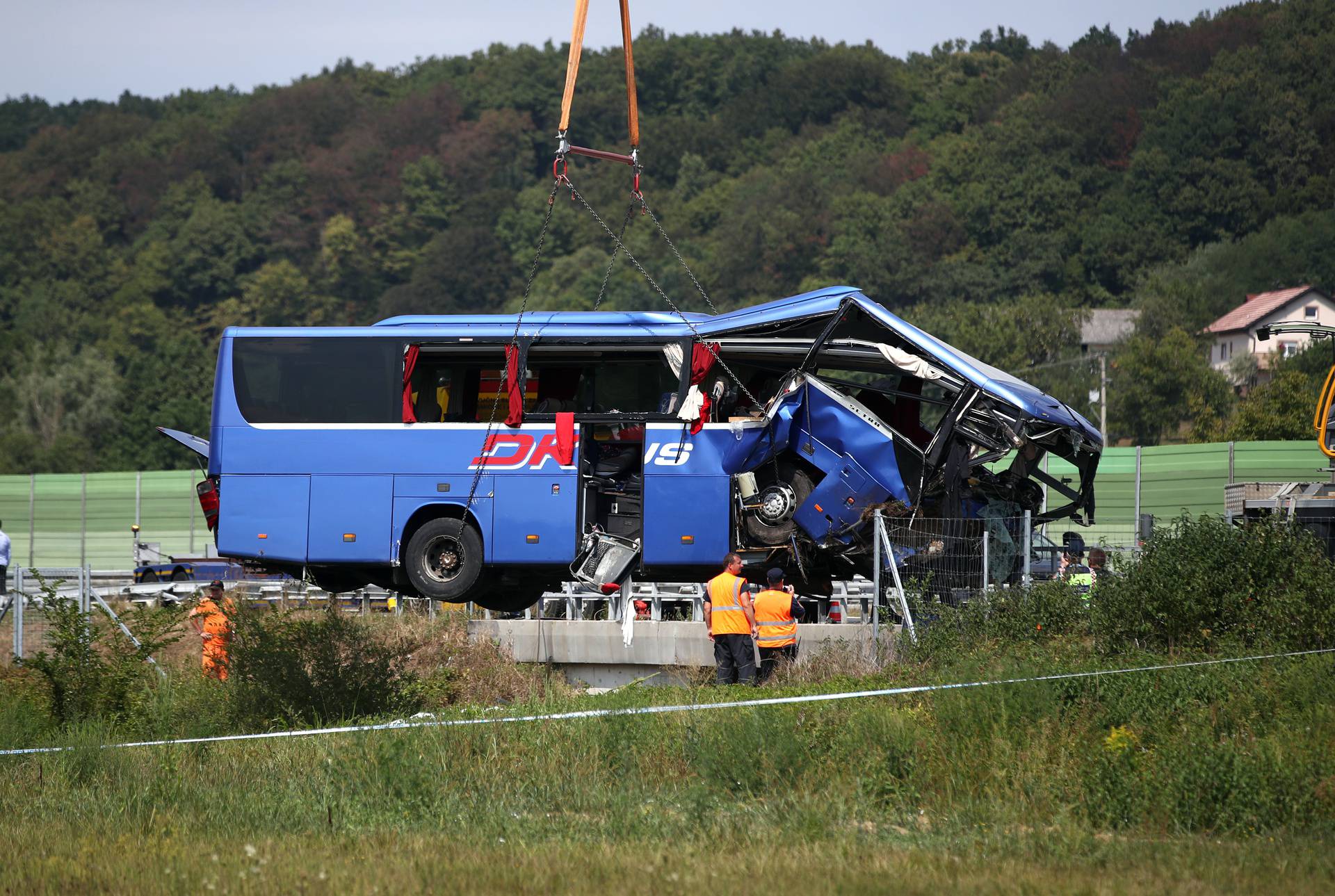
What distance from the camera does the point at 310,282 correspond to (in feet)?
346

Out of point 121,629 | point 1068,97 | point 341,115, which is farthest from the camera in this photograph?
point 341,115

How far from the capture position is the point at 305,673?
57.5 ft

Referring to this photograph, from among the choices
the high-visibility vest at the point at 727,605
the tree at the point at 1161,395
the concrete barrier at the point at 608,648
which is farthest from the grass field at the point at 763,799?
Answer: the tree at the point at 1161,395

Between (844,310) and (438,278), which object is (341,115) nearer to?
(438,278)

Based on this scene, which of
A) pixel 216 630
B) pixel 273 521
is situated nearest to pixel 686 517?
pixel 273 521

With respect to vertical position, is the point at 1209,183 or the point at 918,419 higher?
the point at 1209,183

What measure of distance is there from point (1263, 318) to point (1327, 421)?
60.7 m

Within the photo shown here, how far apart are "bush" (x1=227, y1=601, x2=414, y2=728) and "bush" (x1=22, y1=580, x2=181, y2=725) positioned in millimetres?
1143

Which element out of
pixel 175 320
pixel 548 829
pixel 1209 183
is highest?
pixel 1209 183

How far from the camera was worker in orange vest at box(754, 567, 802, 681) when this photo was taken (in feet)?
56.1

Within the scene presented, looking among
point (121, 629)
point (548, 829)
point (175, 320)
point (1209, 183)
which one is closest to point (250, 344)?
point (121, 629)

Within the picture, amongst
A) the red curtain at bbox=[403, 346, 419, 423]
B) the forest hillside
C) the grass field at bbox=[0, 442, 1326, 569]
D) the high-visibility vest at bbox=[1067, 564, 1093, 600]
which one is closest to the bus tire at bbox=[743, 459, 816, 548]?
the high-visibility vest at bbox=[1067, 564, 1093, 600]

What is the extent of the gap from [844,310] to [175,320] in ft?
A: 306

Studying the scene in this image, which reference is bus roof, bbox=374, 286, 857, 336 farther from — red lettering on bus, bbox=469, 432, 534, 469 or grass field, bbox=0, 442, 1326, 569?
grass field, bbox=0, 442, 1326, 569
